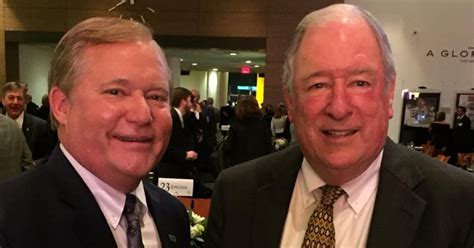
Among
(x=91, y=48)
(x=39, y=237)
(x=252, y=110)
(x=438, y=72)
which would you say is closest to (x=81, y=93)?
(x=91, y=48)

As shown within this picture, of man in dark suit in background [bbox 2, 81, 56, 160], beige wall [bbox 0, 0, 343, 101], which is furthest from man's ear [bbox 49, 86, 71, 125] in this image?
beige wall [bbox 0, 0, 343, 101]

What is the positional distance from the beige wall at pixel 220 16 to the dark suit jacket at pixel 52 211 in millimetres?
9324

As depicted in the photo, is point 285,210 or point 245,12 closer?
point 285,210

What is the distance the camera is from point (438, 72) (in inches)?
Result: 404

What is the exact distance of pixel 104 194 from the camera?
49.3 inches

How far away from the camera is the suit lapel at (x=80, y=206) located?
1.16 m

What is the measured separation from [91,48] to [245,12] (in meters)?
9.58

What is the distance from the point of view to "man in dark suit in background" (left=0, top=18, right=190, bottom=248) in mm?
1141

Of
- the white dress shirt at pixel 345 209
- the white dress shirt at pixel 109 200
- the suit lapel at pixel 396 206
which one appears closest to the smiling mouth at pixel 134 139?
the white dress shirt at pixel 109 200

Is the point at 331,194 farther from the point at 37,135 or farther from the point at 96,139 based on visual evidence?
the point at 37,135

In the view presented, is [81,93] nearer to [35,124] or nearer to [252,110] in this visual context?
[35,124]

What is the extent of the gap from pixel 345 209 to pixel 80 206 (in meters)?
0.74

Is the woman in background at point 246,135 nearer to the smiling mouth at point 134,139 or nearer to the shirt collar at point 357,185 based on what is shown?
the shirt collar at point 357,185

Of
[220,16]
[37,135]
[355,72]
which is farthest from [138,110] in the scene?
[220,16]
